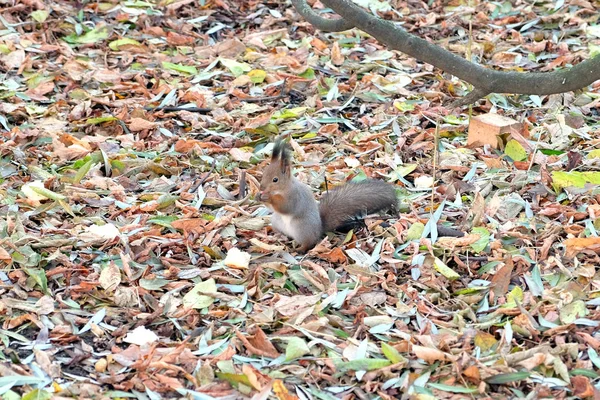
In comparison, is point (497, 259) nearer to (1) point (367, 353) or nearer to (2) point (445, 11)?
(1) point (367, 353)

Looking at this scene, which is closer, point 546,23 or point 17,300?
point 17,300

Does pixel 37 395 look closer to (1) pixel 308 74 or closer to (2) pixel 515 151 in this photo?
(2) pixel 515 151

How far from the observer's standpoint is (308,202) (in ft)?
12.6

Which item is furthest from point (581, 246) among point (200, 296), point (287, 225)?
point (200, 296)

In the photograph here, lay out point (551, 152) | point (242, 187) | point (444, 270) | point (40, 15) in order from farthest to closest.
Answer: point (40, 15) → point (551, 152) → point (242, 187) → point (444, 270)

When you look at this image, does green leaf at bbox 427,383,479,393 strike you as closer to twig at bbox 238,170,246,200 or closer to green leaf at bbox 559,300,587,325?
green leaf at bbox 559,300,587,325

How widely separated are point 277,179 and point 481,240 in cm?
82

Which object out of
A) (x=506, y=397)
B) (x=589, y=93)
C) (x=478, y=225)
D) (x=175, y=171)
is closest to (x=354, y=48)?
(x=589, y=93)

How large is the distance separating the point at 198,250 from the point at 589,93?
2.49 meters

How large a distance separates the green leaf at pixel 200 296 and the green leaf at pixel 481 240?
3.31ft

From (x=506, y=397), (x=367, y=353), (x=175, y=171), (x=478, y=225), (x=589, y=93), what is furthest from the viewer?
(x=589, y=93)

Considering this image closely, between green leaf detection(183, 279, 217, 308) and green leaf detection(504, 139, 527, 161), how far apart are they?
1686 millimetres

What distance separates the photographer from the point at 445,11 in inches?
256

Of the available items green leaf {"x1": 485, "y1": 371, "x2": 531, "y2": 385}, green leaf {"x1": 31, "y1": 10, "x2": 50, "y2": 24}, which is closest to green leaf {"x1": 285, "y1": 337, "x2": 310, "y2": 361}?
green leaf {"x1": 485, "y1": 371, "x2": 531, "y2": 385}
